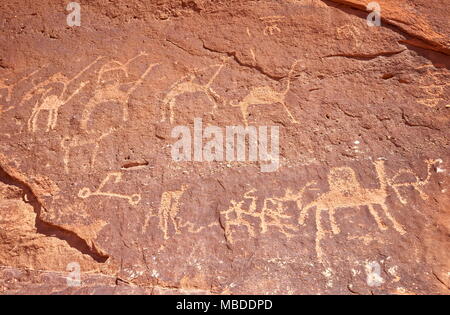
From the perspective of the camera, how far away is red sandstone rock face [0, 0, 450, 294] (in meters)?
2.51

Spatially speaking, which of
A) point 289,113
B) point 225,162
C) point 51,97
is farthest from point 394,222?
point 51,97

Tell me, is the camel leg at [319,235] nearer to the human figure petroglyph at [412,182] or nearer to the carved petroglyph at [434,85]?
the human figure petroglyph at [412,182]

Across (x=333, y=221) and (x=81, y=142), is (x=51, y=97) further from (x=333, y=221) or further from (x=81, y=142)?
(x=333, y=221)

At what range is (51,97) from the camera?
3.17m

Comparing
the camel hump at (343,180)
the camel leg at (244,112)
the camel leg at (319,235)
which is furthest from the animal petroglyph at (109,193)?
the camel hump at (343,180)

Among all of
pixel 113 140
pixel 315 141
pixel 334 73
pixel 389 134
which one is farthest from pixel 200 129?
pixel 389 134

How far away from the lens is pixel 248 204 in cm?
272

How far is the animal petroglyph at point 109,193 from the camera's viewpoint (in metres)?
2.77

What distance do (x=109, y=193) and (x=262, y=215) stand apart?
1.00 meters

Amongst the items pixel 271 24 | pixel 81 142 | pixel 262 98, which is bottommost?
pixel 81 142

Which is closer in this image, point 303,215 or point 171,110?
point 303,215

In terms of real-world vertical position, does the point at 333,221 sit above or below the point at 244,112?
below

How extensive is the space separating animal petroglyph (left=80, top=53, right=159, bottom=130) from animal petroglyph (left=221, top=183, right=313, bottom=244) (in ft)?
3.41

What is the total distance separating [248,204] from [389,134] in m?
1.06
